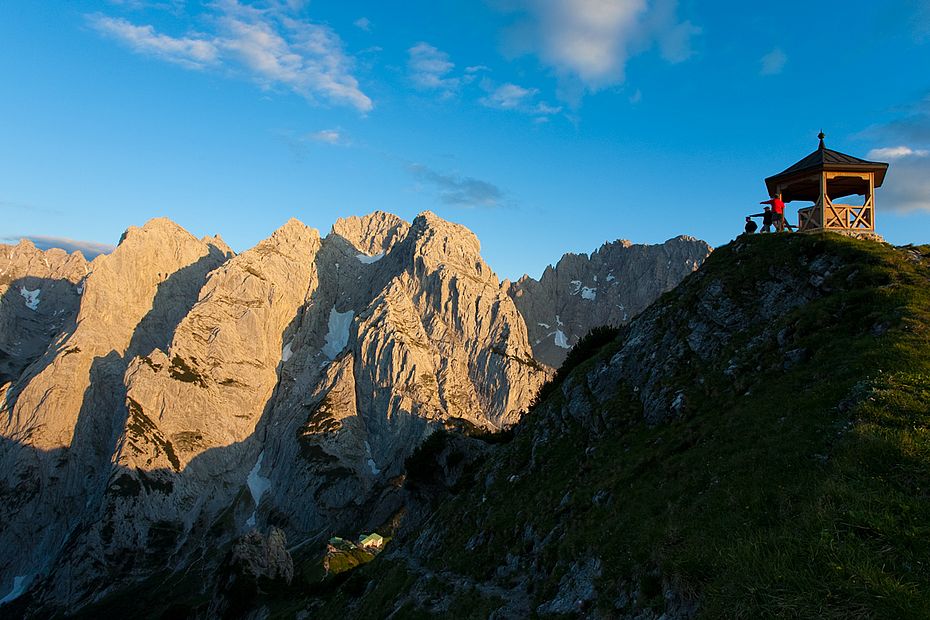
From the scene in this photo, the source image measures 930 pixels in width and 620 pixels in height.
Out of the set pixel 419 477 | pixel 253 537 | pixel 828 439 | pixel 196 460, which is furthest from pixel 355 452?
pixel 828 439

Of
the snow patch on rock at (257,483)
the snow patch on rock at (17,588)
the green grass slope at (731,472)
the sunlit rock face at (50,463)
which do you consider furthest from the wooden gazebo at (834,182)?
the snow patch on rock at (17,588)

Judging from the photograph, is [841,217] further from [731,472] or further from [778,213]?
[731,472]

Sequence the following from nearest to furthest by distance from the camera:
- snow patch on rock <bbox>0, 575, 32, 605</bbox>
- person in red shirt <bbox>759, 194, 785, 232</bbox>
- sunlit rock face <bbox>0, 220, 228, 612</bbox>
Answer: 1. person in red shirt <bbox>759, 194, 785, 232</bbox>
2. snow patch on rock <bbox>0, 575, 32, 605</bbox>
3. sunlit rock face <bbox>0, 220, 228, 612</bbox>

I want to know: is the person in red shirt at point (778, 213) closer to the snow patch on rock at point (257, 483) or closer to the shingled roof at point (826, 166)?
the shingled roof at point (826, 166)

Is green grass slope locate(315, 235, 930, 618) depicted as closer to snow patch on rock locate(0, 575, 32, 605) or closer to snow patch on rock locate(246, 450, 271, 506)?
snow patch on rock locate(246, 450, 271, 506)

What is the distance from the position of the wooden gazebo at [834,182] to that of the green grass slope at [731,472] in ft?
9.70

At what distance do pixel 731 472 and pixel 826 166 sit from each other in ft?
73.3

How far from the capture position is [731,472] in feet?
48.8

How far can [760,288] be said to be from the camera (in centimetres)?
2597

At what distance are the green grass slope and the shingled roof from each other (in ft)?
14.7

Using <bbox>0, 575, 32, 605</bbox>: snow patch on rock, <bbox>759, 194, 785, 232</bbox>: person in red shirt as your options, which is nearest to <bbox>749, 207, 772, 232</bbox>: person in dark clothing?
<bbox>759, 194, 785, 232</bbox>: person in red shirt

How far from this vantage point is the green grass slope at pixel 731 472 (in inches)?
383

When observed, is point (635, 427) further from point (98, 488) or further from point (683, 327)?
point (98, 488)

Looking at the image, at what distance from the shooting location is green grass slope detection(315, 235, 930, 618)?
9.72 metres
